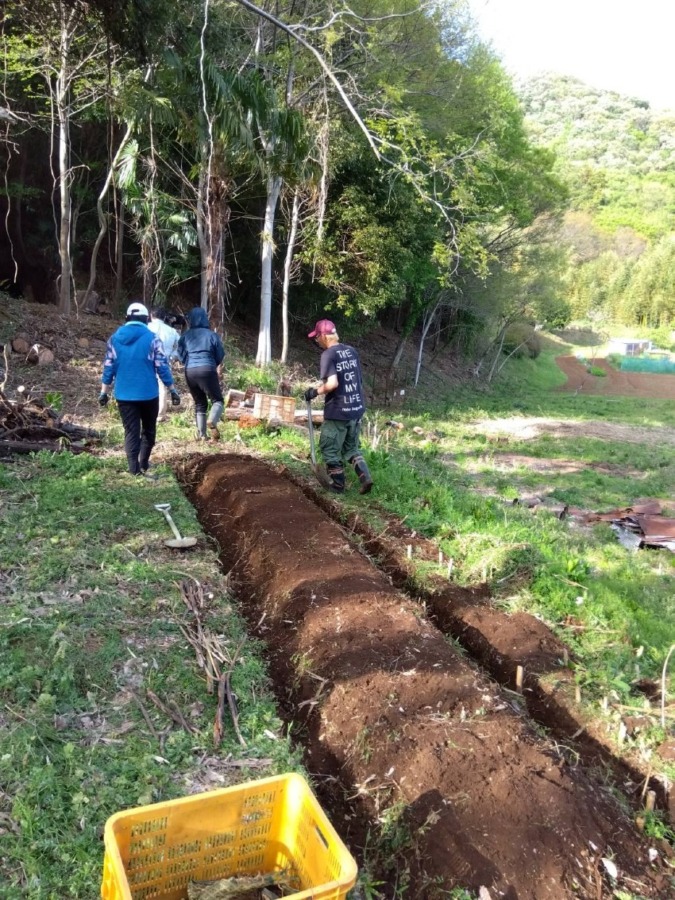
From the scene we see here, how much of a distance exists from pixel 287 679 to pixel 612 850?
6.28 ft

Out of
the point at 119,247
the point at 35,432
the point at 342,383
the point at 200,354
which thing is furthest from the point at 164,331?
the point at 119,247

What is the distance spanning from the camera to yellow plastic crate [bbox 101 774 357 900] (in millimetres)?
2068

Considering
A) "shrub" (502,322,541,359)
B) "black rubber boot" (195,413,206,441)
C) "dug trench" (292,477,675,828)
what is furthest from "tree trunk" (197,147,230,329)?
"shrub" (502,322,541,359)

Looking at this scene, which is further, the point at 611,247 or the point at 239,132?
the point at 611,247

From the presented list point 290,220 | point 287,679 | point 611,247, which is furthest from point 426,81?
point 611,247

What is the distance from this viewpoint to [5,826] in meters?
2.58

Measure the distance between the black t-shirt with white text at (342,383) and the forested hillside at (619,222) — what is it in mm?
25129

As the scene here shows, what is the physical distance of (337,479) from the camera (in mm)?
7398

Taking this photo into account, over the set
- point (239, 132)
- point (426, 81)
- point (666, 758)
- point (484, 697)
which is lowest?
point (666, 758)

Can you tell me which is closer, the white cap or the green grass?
the green grass

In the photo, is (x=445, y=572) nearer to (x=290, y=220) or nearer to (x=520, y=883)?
(x=520, y=883)

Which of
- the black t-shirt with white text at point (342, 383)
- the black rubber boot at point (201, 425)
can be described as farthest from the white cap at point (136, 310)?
the black rubber boot at point (201, 425)

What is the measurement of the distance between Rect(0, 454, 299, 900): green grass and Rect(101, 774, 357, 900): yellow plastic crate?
43 centimetres

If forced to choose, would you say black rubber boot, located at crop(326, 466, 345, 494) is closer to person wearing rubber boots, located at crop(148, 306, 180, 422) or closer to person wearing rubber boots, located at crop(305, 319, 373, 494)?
person wearing rubber boots, located at crop(305, 319, 373, 494)
